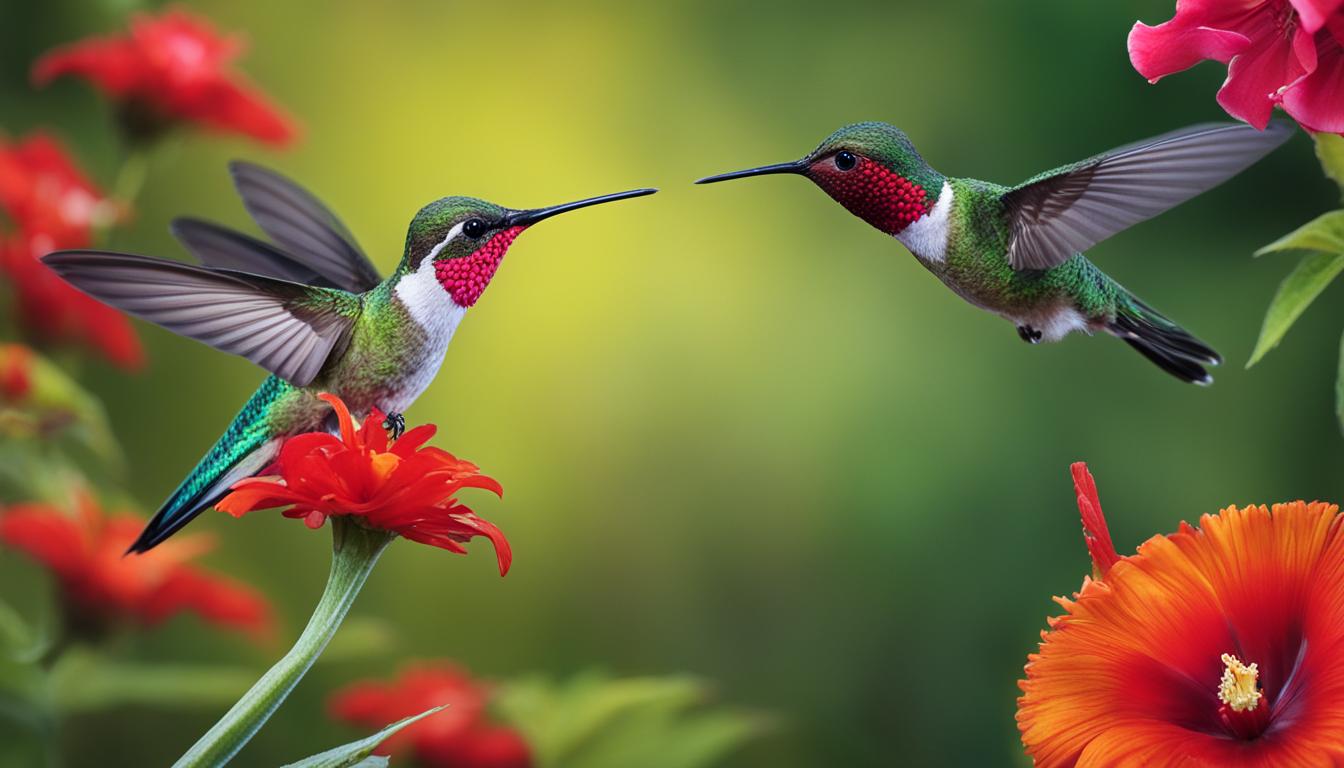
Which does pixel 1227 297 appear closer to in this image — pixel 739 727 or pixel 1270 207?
pixel 1270 207

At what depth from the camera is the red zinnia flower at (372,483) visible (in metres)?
0.29

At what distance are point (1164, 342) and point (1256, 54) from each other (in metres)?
0.15

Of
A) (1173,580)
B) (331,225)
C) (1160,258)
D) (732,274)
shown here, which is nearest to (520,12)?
(732,274)

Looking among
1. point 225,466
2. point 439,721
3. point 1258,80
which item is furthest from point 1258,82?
point 439,721

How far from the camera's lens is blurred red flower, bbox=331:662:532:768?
80 cm

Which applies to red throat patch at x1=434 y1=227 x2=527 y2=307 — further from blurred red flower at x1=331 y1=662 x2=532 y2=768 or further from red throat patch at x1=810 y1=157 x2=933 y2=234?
blurred red flower at x1=331 y1=662 x2=532 y2=768

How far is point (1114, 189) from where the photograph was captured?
0.41 metres

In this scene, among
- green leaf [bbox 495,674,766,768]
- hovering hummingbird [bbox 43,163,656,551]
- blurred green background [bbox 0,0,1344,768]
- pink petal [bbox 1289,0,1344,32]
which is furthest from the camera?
blurred green background [bbox 0,0,1344,768]

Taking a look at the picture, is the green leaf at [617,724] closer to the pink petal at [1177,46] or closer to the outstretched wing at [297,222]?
the outstretched wing at [297,222]

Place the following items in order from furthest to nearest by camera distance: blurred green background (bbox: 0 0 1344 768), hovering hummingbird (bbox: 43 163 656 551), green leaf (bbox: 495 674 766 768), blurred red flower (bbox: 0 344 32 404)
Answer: blurred green background (bbox: 0 0 1344 768) < green leaf (bbox: 495 674 766 768) < blurred red flower (bbox: 0 344 32 404) < hovering hummingbird (bbox: 43 163 656 551)

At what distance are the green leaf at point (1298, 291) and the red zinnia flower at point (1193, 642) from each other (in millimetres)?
53

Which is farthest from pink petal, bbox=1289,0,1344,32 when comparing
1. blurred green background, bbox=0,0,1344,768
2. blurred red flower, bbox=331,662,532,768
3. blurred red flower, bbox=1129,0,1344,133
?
blurred green background, bbox=0,0,1344,768

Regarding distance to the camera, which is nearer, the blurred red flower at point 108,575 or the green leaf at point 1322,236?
the green leaf at point 1322,236

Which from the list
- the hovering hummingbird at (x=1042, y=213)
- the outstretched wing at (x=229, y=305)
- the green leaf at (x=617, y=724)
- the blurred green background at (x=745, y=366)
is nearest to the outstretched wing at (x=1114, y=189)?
the hovering hummingbird at (x=1042, y=213)
